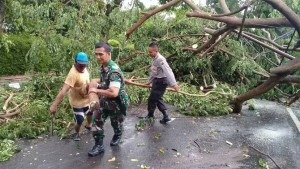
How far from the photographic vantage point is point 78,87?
511 centimetres

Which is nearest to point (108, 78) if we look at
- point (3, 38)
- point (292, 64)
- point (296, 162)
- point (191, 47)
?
point (292, 64)

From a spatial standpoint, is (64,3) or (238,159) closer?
(238,159)

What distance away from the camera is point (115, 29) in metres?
7.77

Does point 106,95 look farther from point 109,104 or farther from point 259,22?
point 259,22

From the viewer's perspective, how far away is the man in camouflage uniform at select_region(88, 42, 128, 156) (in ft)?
13.9

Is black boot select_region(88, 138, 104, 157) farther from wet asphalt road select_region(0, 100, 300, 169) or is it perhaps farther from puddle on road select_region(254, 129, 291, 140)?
puddle on road select_region(254, 129, 291, 140)

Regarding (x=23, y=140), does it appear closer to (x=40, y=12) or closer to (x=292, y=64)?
(x=40, y=12)

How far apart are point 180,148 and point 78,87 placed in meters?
1.85

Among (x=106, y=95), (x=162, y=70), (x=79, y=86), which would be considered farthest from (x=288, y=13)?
(x=79, y=86)

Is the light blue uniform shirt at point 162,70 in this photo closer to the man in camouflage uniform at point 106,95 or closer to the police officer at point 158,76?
the police officer at point 158,76

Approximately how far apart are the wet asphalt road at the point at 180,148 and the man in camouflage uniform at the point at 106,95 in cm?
39

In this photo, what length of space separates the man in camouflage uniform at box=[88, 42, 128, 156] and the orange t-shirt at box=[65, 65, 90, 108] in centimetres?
52

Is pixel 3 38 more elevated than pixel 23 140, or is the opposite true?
pixel 3 38

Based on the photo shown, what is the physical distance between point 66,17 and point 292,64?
435cm
